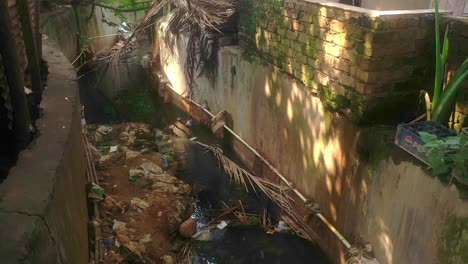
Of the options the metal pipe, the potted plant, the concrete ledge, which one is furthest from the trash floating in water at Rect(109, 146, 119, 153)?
the potted plant

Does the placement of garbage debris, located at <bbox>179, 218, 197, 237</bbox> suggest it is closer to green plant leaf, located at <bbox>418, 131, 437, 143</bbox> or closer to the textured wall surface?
the textured wall surface

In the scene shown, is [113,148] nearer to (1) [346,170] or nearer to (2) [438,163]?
(1) [346,170]

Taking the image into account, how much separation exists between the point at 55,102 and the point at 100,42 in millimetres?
11817

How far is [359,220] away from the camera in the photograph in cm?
405

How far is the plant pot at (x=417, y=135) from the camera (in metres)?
3.20

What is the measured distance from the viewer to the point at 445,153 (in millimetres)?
2902

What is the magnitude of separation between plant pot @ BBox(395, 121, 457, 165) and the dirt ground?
273 cm

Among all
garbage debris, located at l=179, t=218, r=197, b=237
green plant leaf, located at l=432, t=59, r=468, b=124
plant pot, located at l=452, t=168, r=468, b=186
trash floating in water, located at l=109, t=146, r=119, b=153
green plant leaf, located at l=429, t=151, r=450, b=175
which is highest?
green plant leaf, located at l=432, t=59, r=468, b=124

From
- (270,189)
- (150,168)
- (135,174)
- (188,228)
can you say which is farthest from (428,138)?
(150,168)

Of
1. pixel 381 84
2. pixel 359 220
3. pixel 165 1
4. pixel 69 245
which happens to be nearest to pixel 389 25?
pixel 381 84

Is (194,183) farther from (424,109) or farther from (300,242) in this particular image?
(424,109)

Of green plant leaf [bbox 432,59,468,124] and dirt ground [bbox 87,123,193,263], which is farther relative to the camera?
dirt ground [bbox 87,123,193,263]

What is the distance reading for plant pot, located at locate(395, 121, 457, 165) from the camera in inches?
126

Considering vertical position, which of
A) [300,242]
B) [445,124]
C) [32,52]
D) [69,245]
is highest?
[32,52]
